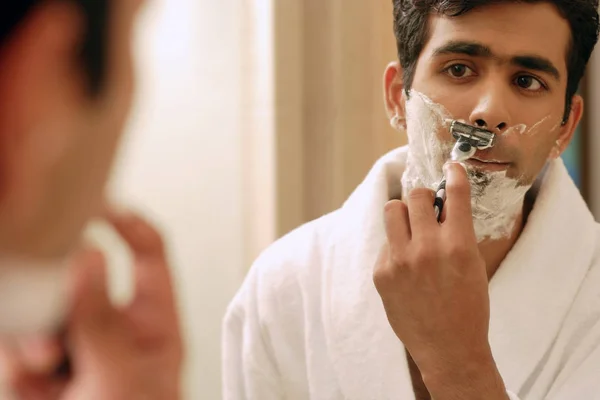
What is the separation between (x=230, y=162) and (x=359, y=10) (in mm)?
556


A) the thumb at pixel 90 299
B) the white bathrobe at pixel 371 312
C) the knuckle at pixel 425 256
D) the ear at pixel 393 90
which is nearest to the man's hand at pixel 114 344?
the thumb at pixel 90 299

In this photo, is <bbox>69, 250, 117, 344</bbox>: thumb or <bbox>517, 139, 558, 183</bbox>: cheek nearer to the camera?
<bbox>69, 250, 117, 344</bbox>: thumb

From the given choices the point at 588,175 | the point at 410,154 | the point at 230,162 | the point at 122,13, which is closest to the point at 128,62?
the point at 122,13

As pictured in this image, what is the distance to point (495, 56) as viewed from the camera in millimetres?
783

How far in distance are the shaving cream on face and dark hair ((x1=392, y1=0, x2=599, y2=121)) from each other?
7 cm

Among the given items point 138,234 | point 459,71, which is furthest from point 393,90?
point 138,234

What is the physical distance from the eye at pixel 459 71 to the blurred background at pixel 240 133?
0.15 m

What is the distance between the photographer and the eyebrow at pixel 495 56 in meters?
0.78

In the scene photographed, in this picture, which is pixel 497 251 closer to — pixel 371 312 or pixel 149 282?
pixel 371 312

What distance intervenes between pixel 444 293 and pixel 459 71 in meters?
0.32

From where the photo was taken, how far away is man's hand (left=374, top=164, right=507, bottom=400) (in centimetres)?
64

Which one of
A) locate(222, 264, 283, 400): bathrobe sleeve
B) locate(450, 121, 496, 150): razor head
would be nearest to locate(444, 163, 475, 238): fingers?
locate(450, 121, 496, 150): razor head

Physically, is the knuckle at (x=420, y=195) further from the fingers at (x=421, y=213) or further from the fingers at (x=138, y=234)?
the fingers at (x=138, y=234)

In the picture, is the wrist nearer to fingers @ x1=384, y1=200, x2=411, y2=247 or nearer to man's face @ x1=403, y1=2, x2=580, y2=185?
fingers @ x1=384, y1=200, x2=411, y2=247
